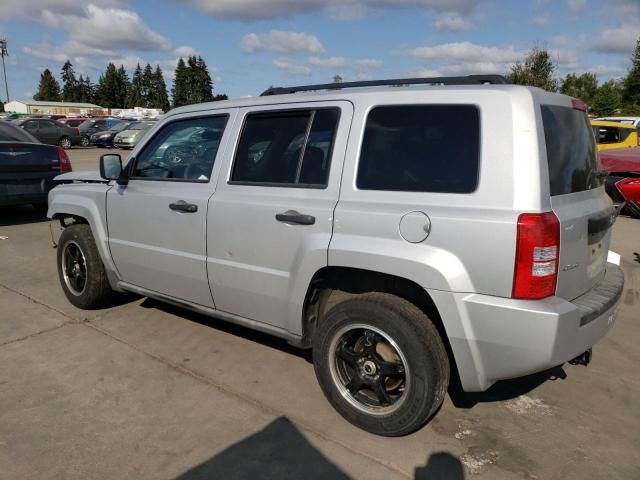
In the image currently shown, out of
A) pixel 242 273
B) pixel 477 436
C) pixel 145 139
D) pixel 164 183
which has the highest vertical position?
pixel 145 139

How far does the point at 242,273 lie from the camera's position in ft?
11.5

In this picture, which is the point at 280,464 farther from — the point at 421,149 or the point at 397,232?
the point at 421,149

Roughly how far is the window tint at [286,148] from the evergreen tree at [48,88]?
13158 cm

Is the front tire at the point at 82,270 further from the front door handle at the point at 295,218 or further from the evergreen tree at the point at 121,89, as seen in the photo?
the evergreen tree at the point at 121,89

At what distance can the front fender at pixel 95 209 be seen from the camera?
4.51 meters

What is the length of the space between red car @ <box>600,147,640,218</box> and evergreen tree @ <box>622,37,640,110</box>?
106ft

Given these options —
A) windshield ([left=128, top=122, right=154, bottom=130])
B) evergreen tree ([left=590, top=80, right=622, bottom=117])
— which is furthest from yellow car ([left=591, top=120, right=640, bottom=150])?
evergreen tree ([left=590, top=80, right=622, bottom=117])

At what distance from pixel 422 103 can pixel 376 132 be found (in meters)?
0.30

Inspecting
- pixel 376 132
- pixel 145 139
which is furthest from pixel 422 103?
pixel 145 139

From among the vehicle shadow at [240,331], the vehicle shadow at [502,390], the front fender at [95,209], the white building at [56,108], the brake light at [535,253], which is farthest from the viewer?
the white building at [56,108]

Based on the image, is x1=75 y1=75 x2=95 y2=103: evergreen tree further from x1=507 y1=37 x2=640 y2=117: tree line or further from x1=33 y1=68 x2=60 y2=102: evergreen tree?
x1=507 y1=37 x2=640 y2=117: tree line

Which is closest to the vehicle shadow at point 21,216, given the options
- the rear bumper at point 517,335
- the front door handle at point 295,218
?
the front door handle at point 295,218

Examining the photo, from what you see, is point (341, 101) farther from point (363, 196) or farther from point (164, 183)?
point (164, 183)

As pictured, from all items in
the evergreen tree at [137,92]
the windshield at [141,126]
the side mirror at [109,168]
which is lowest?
the side mirror at [109,168]
